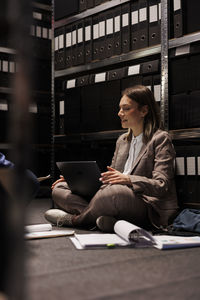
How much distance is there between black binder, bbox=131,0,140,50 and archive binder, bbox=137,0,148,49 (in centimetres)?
2

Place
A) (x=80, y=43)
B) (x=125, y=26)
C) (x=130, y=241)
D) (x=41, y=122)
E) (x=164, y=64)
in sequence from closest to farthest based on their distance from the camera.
A: 1. (x=130, y=241)
2. (x=164, y=64)
3. (x=125, y=26)
4. (x=80, y=43)
5. (x=41, y=122)

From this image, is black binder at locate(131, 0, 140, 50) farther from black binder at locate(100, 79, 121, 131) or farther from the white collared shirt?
the white collared shirt

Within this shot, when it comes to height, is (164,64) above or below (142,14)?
below

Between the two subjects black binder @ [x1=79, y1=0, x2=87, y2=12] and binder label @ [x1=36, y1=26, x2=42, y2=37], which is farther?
binder label @ [x1=36, y1=26, x2=42, y2=37]

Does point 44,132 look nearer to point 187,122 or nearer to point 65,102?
point 65,102

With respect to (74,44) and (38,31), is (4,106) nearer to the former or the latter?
(38,31)

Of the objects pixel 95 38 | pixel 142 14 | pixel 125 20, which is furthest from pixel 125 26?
pixel 95 38

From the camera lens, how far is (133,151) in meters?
2.42

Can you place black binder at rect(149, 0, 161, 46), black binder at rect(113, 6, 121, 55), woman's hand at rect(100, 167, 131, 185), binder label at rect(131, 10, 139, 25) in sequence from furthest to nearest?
black binder at rect(113, 6, 121, 55) < binder label at rect(131, 10, 139, 25) < black binder at rect(149, 0, 161, 46) < woman's hand at rect(100, 167, 131, 185)

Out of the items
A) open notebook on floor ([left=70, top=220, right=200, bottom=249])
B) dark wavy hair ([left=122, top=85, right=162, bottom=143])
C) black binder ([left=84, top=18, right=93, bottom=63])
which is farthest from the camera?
black binder ([left=84, top=18, right=93, bottom=63])

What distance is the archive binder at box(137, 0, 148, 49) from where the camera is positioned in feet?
8.72

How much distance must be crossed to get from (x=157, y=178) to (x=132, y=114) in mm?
437

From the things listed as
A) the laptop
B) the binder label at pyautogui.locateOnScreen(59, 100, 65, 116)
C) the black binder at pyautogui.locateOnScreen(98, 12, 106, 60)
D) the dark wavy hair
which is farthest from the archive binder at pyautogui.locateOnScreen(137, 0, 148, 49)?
the laptop

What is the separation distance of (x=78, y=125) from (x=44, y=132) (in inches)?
39.8
